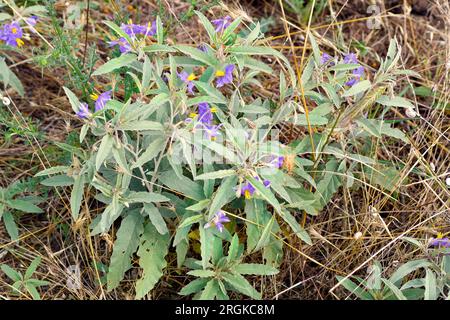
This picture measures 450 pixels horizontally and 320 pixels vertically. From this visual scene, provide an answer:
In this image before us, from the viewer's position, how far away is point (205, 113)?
2.16 m

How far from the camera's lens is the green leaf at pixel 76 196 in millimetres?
2064

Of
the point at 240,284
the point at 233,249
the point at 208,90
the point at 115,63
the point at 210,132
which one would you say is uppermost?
the point at 115,63

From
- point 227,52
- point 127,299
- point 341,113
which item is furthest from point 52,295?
point 341,113

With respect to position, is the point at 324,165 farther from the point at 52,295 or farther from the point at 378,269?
the point at 52,295

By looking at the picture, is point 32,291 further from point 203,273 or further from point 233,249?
point 233,249

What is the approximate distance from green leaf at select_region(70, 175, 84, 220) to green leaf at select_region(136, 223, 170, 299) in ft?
0.97

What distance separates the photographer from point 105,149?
6.41 feet

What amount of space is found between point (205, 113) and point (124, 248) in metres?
0.59

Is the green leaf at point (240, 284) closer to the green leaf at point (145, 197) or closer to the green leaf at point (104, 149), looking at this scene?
the green leaf at point (145, 197)

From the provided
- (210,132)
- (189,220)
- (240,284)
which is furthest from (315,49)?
(240,284)

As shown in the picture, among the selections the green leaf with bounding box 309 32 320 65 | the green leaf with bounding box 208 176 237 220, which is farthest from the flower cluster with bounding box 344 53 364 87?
the green leaf with bounding box 208 176 237 220

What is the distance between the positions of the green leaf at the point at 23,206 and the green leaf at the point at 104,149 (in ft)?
2.04


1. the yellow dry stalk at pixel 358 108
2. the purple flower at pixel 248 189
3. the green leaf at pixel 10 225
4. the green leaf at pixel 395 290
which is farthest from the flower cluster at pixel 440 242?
the green leaf at pixel 10 225

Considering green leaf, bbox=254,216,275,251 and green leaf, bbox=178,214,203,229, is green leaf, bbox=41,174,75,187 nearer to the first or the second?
green leaf, bbox=178,214,203,229
